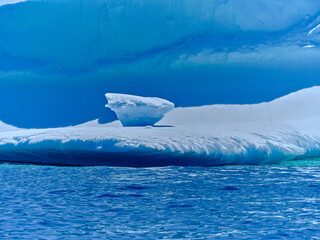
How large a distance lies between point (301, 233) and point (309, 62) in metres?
8.04

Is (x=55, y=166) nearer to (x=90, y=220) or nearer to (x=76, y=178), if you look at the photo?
(x=76, y=178)

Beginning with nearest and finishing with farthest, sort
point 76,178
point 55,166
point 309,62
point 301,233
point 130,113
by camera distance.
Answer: point 301,233 < point 76,178 < point 55,166 < point 130,113 < point 309,62

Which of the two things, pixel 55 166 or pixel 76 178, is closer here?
pixel 76 178

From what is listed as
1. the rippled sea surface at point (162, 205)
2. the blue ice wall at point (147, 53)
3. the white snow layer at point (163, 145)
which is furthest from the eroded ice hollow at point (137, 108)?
the rippled sea surface at point (162, 205)

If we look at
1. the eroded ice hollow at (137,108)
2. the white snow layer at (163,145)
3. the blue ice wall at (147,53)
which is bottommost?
the white snow layer at (163,145)

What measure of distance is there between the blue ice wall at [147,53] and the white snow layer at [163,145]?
261 centimetres

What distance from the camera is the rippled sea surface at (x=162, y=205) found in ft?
10.0

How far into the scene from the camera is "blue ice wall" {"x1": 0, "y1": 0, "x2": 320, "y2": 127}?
1052cm

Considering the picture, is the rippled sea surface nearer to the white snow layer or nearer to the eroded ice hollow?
the white snow layer

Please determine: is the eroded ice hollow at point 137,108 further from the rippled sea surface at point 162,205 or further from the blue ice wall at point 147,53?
the rippled sea surface at point 162,205

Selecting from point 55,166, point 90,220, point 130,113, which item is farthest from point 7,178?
point 130,113

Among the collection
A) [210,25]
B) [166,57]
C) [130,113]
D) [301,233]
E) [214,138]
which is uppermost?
[210,25]

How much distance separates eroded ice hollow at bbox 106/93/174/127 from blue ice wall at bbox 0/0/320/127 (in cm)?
A: 206

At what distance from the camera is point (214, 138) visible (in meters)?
6.89
